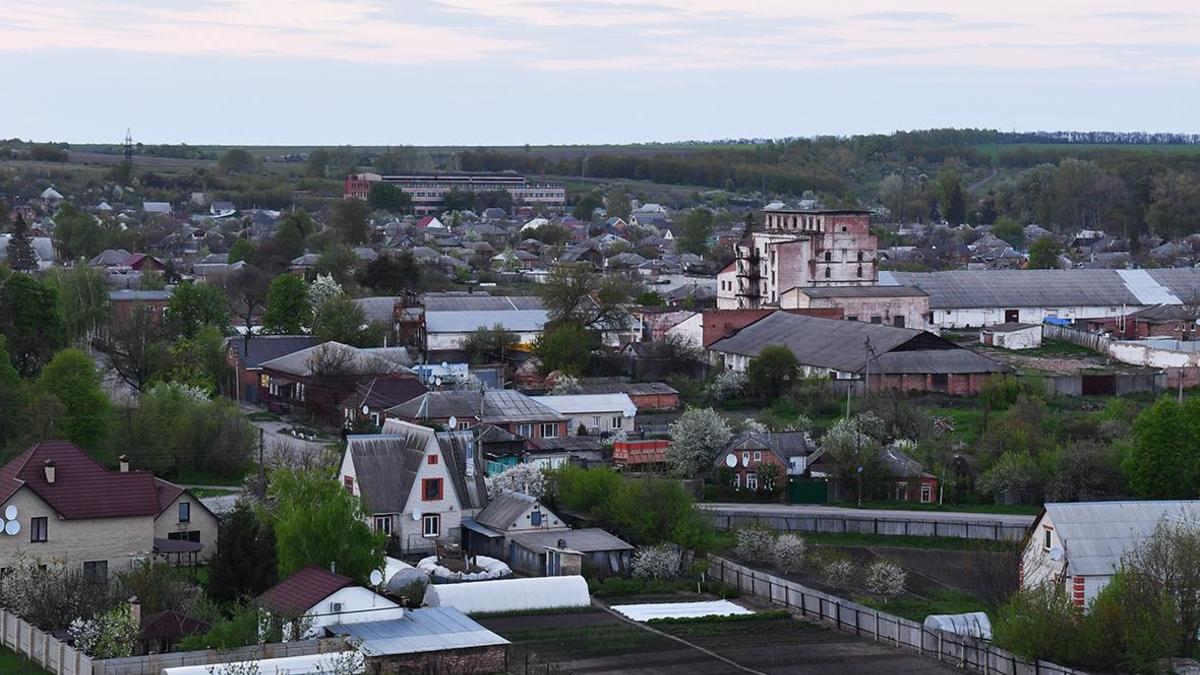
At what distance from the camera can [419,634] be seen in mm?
24766

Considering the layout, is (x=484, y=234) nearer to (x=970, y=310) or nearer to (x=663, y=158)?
(x=970, y=310)

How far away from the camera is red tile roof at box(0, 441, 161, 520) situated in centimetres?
2836

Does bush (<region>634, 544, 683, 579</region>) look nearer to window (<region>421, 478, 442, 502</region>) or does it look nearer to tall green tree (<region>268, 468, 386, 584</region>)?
window (<region>421, 478, 442, 502</region>)

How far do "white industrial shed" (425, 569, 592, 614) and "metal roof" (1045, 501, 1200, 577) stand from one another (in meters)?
6.56

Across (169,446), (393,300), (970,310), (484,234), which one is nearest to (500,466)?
(169,446)

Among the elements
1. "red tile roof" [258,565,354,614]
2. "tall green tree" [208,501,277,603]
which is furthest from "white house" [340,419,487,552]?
"red tile roof" [258,565,354,614]

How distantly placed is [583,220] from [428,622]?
103041 millimetres

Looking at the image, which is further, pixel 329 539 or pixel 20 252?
pixel 20 252

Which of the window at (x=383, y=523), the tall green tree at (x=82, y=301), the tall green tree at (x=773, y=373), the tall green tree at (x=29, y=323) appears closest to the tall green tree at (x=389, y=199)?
the tall green tree at (x=82, y=301)

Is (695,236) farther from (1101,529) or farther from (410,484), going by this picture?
(1101,529)

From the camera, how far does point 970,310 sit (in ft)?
204

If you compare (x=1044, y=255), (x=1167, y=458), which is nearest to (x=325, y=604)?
(x=1167, y=458)

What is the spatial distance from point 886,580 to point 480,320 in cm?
2801

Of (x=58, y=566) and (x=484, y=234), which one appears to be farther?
(x=484, y=234)
